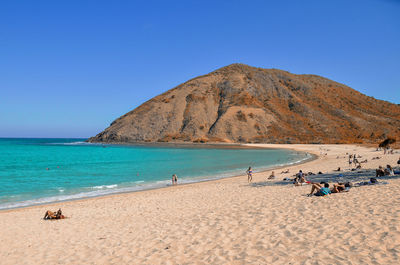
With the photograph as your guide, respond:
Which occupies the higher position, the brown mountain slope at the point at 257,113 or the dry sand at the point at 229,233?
the brown mountain slope at the point at 257,113

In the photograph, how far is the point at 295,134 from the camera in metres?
99.2

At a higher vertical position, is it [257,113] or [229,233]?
[257,113]

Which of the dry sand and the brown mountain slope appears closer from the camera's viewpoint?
the dry sand

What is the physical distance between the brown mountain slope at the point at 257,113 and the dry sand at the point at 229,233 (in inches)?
3476

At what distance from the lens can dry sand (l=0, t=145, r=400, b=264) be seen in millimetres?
6094

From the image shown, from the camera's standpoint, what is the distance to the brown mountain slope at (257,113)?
333 feet

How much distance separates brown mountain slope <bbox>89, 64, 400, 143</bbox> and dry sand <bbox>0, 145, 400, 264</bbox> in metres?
88.3

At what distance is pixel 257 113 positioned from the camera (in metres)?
111

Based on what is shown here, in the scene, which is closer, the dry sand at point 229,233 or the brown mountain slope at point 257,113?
the dry sand at point 229,233

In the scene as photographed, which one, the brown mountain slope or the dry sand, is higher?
the brown mountain slope

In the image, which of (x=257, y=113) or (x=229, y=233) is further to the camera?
(x=257, y=113)

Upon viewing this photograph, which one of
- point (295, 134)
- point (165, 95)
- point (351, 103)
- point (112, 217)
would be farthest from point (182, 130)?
point (112, 217)

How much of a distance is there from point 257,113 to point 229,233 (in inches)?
4171

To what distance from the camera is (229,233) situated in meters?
7.81
